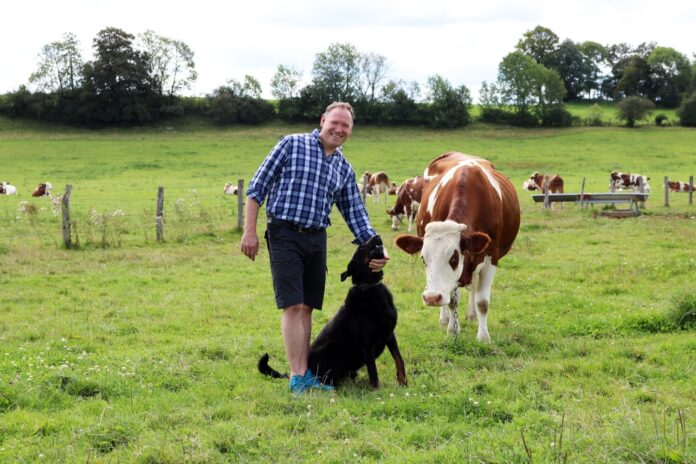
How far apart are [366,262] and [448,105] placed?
66.5m

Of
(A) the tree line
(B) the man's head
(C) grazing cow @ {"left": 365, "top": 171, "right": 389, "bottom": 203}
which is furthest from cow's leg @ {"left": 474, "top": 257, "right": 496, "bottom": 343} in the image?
(A) the tree line

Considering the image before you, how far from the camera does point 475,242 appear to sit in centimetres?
673

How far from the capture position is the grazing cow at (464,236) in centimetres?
656

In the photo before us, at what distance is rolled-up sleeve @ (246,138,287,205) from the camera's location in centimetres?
566

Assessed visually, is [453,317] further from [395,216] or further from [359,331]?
[395,216]

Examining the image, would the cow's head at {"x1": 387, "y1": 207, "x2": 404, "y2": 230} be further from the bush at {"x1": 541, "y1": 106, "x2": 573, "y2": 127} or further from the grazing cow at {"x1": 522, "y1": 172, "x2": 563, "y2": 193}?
the bush at {"x1": 541, "y1": 106, "x2": 573, "y2": 127}

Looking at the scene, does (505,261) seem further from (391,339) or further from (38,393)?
(38,393)

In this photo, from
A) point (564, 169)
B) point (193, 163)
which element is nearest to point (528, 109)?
point (564, 169)

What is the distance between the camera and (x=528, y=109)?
236 ft

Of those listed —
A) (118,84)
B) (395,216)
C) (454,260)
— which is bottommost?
(395,216)

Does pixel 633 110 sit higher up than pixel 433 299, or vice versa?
pixel 633 110

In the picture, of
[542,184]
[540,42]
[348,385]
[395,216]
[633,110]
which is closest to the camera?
[348,385]

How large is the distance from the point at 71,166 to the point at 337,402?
140ft

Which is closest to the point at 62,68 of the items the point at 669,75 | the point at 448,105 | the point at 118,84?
the point at 118,84
